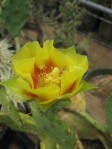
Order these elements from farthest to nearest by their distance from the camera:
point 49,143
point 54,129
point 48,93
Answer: point 49,143 → point 54,129 → point 48,93

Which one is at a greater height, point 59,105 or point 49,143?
point 59,105

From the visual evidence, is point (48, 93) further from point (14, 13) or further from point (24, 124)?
point (14, 13)

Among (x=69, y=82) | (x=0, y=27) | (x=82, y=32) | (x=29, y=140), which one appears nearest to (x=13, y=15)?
(x=0, y=27)

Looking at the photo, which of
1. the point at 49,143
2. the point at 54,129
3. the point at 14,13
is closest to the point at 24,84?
the point at 54,129

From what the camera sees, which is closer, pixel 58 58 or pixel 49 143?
pixel 58 58

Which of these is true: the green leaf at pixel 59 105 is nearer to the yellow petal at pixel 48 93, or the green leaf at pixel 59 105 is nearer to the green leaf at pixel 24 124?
the yellow petal at pixel 48 93

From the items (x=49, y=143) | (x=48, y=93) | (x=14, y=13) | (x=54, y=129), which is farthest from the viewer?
(x=14, y=13)

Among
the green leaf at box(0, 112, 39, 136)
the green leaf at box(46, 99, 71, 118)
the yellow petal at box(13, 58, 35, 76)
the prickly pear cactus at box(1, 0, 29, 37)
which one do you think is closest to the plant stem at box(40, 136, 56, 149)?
the green leaf at box(0, 112, 39, 136)
